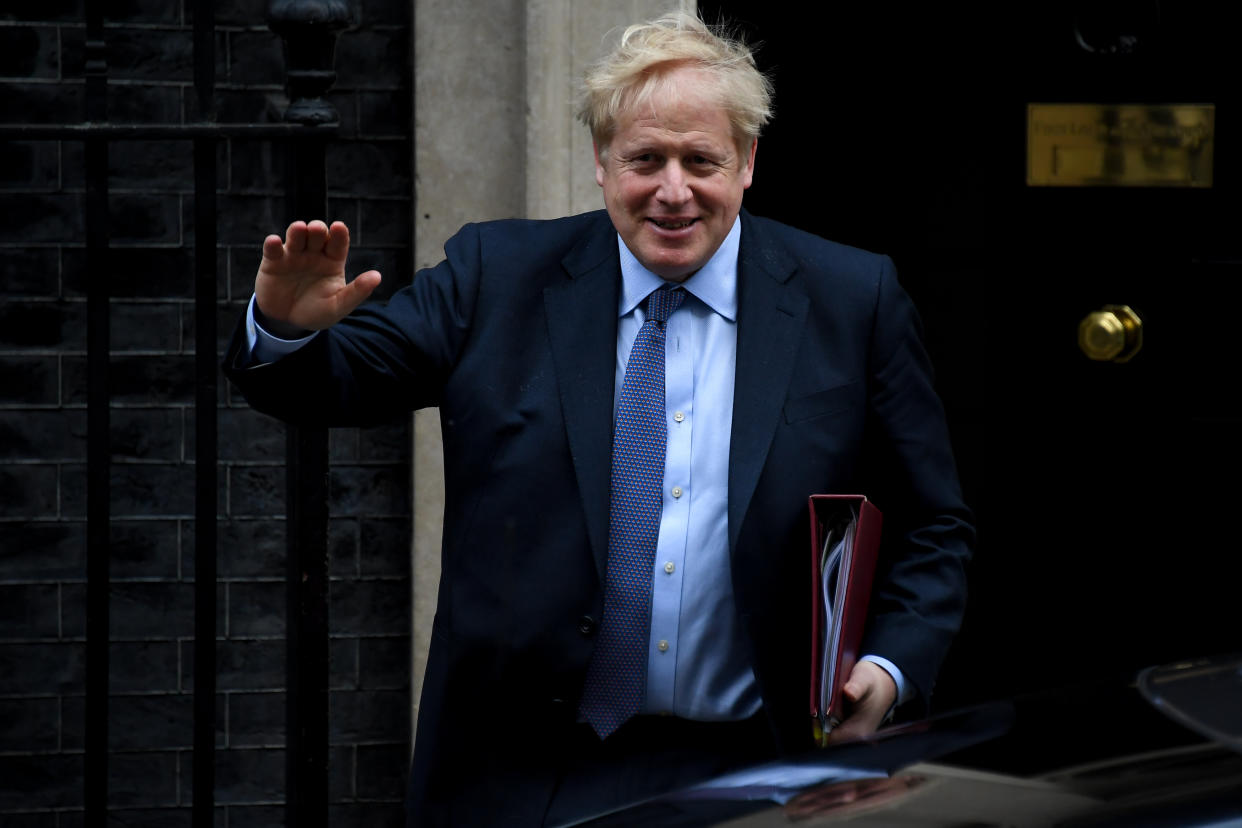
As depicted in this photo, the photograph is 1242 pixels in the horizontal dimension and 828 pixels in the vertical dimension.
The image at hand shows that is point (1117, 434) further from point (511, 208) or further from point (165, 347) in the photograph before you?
point (165, 347)

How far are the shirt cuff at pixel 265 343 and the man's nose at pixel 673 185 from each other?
557mm

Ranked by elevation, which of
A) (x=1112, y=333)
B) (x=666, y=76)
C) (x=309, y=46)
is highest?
(x=309, y=46)

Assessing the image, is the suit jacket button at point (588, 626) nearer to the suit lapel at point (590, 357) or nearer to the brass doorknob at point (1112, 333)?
the suit lapel at point (590, 357)

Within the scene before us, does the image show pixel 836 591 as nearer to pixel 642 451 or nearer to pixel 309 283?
pixel 642 451

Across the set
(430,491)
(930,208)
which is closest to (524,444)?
(430,491)

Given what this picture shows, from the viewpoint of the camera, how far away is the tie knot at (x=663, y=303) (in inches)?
114

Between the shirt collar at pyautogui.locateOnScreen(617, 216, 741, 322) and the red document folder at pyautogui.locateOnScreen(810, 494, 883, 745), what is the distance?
0.38m

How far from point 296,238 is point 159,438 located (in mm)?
1877

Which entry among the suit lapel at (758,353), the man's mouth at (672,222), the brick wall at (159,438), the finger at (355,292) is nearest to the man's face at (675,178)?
the man's mouth at (672,222)

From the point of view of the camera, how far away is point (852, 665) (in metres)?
2.79

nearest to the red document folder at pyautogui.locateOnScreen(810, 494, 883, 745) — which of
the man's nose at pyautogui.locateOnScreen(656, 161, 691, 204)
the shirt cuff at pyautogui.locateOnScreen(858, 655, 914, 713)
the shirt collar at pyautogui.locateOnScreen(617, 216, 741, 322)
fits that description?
the shirt cuff at pyautogui.locateOnScreen(858, 655, 914, 713)

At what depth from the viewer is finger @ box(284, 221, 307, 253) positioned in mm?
2638

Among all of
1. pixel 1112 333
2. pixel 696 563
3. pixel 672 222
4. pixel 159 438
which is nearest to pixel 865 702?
pixel 696 563

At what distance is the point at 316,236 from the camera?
266 centimetres
